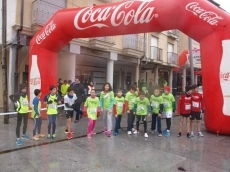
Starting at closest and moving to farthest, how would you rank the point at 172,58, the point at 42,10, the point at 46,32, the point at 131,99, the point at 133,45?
the point at 131,99 → the point at 46,32 → the point at 42,10 → the point at 133,45 → the point at 172,58

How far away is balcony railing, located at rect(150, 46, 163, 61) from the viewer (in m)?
17.9

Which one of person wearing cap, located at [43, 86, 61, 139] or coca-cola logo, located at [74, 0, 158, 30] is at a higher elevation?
coca-cola logo, located at [74, 0, 158, 30]

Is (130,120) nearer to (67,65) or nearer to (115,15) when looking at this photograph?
(115,15)

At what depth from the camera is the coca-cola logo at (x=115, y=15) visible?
6.75 m

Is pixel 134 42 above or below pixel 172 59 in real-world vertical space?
above

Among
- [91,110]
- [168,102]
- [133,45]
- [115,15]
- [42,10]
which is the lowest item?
[91,110]

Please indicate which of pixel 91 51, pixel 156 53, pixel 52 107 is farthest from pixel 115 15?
pixel 156 53

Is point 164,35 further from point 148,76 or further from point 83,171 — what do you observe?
point 83,171

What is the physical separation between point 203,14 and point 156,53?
39.1 ft

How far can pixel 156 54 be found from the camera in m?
18.4

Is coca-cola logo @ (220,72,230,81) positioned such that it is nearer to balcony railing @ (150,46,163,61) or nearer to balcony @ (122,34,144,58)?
balcony @ (122,34,144,58)

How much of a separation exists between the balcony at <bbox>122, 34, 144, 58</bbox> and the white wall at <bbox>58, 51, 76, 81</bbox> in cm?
416

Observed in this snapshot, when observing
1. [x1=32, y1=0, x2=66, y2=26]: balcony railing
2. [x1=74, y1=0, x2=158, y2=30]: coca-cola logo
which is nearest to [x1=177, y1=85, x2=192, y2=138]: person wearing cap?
[x1=74, y1=0, x2=158, y2=30]: coca-cola logo

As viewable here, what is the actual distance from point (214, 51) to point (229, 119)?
1.99m
